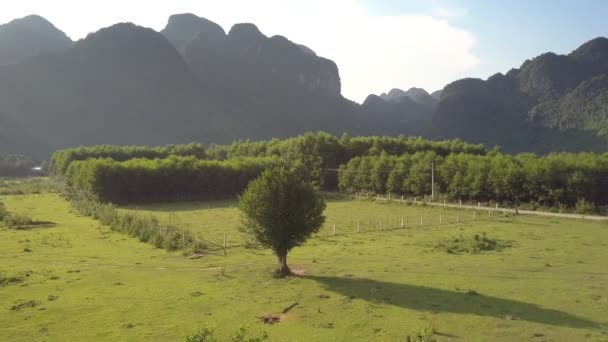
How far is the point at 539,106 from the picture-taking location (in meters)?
154

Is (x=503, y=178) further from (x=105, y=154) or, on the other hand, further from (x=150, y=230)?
(x=105, y=154)

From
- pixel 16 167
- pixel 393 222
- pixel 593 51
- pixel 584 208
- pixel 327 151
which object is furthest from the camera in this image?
pixel 593 51

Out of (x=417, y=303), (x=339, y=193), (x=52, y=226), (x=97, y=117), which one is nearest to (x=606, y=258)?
(x=417, y=303)

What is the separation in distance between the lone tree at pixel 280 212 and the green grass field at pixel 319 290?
5.88 feet

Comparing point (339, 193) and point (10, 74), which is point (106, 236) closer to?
point (339, 193)

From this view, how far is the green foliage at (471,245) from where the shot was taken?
A: 31858 millimetres

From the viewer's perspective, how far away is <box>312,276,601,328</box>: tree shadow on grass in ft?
57.3

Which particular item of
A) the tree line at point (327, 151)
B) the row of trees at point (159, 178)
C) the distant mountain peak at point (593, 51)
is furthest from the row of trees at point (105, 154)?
the distant mountain peak at point (593, 51)

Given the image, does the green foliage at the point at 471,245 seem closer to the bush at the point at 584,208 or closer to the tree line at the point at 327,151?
the bush at the point at 584,208

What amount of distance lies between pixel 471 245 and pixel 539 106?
13813 cm

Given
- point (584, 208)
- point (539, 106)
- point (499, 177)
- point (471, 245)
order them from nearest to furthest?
point (471, 245) → point (584, 208) → point (499, 177) → point (539, 106)

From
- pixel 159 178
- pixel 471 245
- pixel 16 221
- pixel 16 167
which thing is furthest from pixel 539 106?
pixel 16 221

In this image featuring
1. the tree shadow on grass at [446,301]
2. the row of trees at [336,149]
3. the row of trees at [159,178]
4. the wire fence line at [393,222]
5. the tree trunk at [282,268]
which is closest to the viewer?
the tree shadow on grass at [446,301]

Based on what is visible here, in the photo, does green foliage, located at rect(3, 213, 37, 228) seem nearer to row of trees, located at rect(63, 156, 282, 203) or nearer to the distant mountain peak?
row of trees, located at rect(63, 156, 282, 203)
